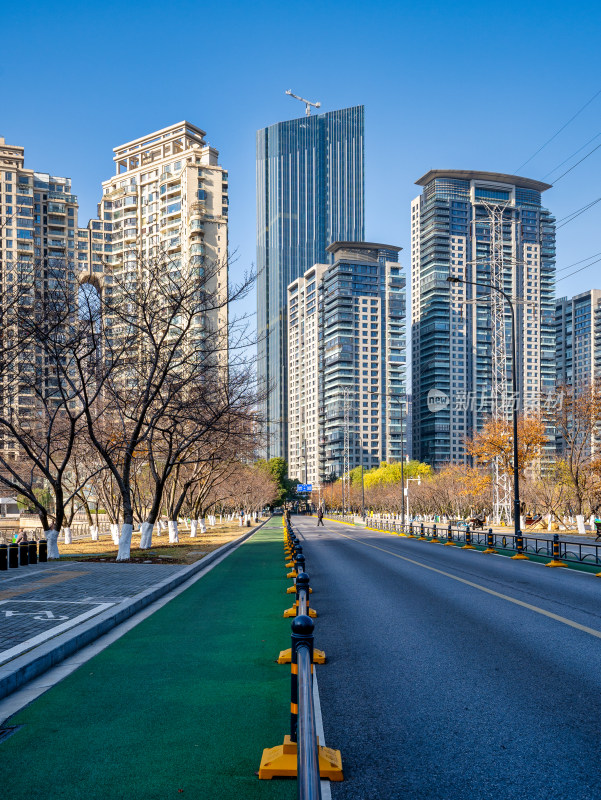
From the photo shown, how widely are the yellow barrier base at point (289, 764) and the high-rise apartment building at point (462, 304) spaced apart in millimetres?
167336

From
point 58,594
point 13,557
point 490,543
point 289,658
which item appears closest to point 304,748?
Result: point 289,658

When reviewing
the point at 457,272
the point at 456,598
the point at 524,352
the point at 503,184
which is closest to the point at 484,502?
the point at 456,598

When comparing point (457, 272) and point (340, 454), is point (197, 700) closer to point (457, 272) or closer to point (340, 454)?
point (340, 454)

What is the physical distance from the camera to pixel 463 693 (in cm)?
628

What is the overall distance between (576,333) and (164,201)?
403 feet

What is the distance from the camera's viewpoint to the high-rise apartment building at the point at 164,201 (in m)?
91.8

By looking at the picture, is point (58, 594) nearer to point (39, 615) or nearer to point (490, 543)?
point (39, 615)

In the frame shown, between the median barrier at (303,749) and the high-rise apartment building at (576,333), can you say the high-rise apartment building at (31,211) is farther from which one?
the high-rise apartment building at (576,333)

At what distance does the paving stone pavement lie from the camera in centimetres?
891

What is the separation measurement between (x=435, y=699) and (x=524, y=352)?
172838 millimetres

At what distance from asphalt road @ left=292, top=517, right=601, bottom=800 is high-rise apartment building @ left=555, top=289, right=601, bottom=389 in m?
170

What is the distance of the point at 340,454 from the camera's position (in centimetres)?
18125

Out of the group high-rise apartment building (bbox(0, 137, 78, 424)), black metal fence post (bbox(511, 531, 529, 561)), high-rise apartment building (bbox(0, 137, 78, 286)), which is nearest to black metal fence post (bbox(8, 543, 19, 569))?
black metal fence post (bbox(511, 531, 529, 561))

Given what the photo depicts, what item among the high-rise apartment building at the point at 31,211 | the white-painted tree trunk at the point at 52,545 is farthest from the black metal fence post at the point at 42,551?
the high-rise apartment building at the point at 31,211
